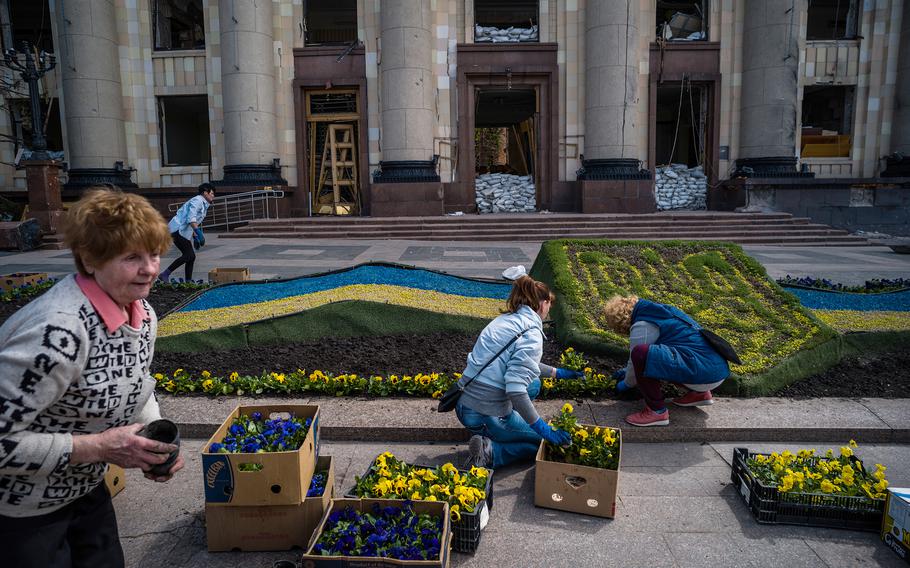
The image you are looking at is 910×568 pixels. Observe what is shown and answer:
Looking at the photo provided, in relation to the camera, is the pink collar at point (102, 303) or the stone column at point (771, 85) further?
the stone column at point (771, 85)

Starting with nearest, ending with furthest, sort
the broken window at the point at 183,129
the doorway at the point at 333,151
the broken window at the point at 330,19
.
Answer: the doorway at the point at 333,151, the broken window at the point at 183,129, the broken window at the point at 330,19

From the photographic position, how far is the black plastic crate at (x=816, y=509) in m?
3.38

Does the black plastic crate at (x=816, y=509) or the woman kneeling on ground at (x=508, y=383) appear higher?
the woman kneeling on ground at (x=508, y=383)

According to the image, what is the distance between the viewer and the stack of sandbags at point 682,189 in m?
21.8

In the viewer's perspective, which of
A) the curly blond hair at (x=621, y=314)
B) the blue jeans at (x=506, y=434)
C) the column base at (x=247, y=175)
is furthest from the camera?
the column base at (x=247, y=175)

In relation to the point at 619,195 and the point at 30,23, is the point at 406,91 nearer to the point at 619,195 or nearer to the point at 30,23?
the point at 619,195

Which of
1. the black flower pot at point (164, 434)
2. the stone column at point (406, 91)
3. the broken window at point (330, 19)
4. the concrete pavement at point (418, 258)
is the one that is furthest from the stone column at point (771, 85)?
the black flower pot at point (164, 434)

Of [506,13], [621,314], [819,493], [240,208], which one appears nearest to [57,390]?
[819,493]

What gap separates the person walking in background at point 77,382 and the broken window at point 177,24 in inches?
863

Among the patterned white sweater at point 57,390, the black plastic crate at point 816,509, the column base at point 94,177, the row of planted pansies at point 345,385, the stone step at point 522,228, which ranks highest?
the column base at point 94,177

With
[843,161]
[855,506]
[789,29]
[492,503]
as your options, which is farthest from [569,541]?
[843,161]

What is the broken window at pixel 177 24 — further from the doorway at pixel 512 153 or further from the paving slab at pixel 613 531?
the paving slab at pixel 613 531

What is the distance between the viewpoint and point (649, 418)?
4.66 m

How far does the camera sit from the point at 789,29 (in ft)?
63.7
